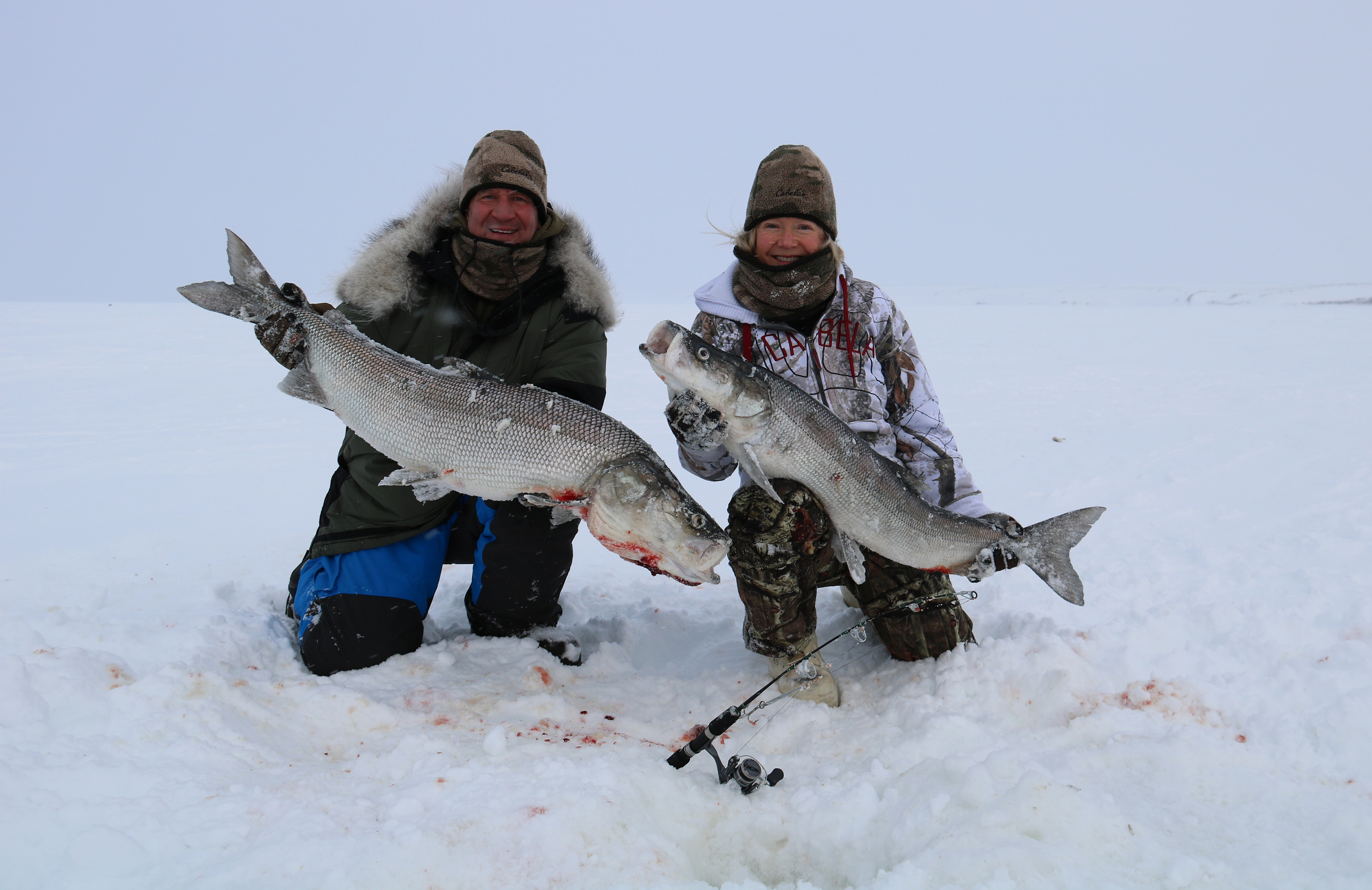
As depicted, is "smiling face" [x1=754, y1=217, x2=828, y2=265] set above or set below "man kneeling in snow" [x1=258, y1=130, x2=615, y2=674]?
above

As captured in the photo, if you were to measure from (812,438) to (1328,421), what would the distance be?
700cm

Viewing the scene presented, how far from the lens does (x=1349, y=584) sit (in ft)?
11.4

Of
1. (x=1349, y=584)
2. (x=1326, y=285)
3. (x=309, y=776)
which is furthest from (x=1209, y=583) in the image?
(x=1326, y=285)

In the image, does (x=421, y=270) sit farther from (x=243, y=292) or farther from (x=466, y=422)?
(x=466, y=422)

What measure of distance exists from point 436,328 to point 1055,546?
2.89 metres

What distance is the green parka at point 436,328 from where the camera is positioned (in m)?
3.45

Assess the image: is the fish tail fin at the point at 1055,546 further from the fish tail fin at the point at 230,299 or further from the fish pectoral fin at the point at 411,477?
the fish tail fin at the point at 230,299

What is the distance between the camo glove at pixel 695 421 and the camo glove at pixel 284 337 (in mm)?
1559

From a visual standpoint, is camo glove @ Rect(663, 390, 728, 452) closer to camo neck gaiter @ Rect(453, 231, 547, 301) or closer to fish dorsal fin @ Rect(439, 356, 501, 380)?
fish dorsal fin @ Rect(439, 356, 501, 380)

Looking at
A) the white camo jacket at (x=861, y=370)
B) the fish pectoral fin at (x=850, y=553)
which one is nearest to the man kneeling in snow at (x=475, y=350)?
the white camo jacket at (x=861, y=370)

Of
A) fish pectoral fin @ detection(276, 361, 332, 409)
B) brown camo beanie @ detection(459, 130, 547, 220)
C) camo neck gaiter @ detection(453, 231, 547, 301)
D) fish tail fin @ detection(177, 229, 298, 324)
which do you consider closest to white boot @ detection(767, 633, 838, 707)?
camo neck gaiter @ detection(453, 231, 547, 301)

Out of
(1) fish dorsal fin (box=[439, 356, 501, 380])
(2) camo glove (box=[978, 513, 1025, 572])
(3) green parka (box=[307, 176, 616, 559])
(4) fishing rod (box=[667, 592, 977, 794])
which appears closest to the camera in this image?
(4) fishing rod (box=[667, 592, 977, 794])

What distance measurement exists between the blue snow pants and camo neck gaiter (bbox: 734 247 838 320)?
4.33 ft

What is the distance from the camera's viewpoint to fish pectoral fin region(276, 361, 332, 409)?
3080mm
